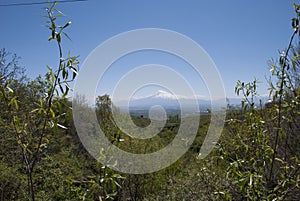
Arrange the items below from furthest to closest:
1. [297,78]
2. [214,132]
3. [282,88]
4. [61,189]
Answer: [214,132]
[297,78]
[61,189]
[282,88]

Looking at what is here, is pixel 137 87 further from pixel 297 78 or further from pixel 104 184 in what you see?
pixel 297 78

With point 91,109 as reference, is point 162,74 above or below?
above

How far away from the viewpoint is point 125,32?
368 cm

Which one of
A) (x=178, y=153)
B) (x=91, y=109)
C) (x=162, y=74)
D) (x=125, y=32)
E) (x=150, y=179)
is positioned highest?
(x=125, y=32)

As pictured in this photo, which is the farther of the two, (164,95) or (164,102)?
(164,102)

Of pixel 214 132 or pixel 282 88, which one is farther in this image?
pixel 214 132

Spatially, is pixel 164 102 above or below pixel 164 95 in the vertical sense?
below

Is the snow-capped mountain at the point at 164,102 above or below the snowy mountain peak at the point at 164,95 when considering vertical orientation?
below

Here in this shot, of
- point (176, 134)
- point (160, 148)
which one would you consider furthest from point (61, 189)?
point (176, 134)

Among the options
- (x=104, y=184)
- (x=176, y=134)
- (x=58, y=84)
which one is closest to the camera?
(x=58, y=84)

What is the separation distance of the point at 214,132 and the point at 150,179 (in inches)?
83.4

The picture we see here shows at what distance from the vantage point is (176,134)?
21.7 feet

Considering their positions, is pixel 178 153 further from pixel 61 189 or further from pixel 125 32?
pixel 125 32

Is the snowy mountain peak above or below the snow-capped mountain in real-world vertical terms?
above
